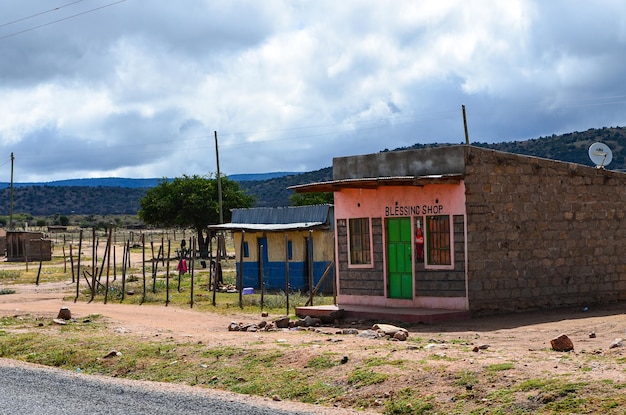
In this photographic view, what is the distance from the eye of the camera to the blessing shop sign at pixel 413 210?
2117 centimetres

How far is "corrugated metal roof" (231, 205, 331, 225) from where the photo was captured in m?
33.8

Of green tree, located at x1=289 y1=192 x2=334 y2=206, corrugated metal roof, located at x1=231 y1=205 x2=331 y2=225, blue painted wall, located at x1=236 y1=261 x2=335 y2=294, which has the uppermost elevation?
green tree, located at x1=289 y1=192 x2=334 y2=206

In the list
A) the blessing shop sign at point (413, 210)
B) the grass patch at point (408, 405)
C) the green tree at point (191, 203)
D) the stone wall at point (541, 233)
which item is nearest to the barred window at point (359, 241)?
the blessing shop sign at point (413, 210)

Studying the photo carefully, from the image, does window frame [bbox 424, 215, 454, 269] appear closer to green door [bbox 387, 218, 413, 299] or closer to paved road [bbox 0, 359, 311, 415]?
green door [bbox 387, 218, 413, 299]

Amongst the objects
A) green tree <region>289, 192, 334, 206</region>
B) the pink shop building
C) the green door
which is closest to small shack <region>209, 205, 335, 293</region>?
the pink shop building

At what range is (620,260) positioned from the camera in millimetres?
23250

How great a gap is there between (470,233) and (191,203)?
149 ft

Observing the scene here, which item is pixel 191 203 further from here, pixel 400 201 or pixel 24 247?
pixel 400 201

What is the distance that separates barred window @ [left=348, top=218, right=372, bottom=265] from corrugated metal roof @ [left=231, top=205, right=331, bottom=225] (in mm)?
10401

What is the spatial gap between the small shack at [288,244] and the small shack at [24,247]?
28406 mm

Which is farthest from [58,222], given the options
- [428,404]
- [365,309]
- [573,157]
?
[428,404]

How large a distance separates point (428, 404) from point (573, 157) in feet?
255

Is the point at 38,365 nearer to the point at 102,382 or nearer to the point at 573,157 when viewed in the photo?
the point at 102,382

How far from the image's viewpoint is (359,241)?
895 inches
